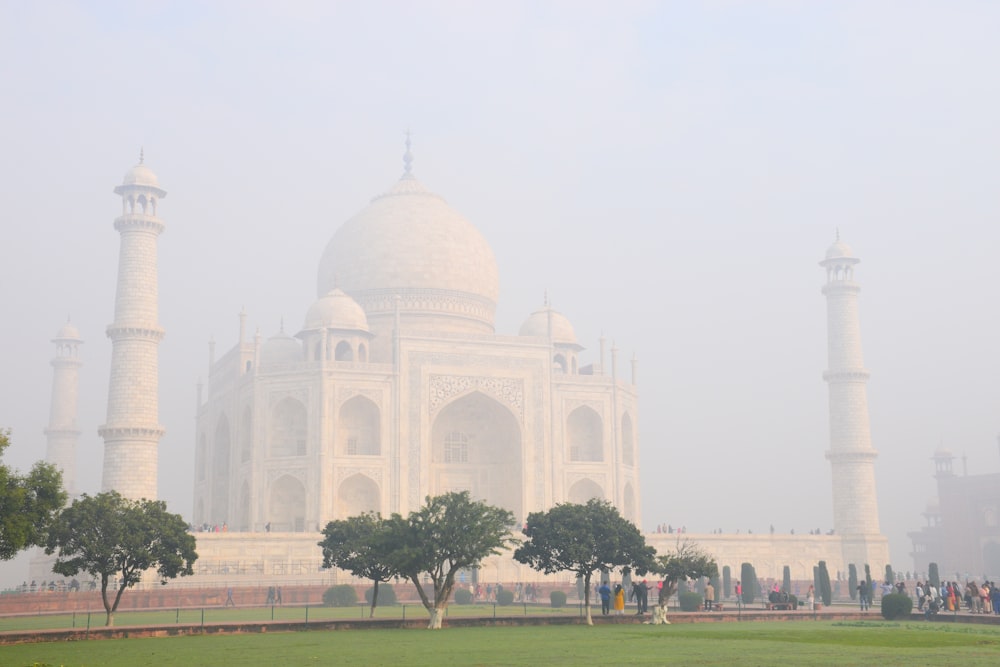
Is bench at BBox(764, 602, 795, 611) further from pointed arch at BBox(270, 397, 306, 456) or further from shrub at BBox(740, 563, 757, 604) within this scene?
pointed arch at BBox(270, 397, 306, 456)

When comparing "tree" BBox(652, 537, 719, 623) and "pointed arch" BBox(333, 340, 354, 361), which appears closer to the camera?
"tree" BBox(652, 537, 719, 623)

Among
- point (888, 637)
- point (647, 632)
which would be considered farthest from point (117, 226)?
point (888, 637)

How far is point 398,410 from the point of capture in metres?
39.0

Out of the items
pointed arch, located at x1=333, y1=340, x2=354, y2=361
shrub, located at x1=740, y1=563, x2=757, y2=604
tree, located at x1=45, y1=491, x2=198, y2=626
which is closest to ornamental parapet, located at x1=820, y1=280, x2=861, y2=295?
shrub, located at x1=740, y1=563, x2=757, y2=604

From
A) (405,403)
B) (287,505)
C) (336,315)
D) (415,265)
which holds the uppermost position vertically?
(415,265)

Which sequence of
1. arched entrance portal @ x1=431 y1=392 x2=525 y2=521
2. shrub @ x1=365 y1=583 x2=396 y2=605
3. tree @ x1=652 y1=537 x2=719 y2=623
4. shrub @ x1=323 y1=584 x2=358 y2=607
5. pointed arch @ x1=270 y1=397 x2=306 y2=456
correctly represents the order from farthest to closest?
arched entrance portal @ x1=431 y1=392 x2=525 y2=521 < pointed arch @ x1=270 y1=397 x2=306 y2=456 < shrub @ x1=323 y1=584 x2=358 y2=607 < shrub @ x1=365 y1=583 x2=396 y2=605 < tree @ x1=652 y1=537 x2=719 y2=623

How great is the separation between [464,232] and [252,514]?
48.6 feet

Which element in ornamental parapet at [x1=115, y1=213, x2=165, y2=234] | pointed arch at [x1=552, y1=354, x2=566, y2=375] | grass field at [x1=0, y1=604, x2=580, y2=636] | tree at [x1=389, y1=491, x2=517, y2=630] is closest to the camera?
tree at [x1=389, y1=491, x2=517, y2=630]

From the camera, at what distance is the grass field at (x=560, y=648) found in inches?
504

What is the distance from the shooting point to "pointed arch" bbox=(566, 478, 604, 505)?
41425mm

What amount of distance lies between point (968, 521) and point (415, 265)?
32.6m

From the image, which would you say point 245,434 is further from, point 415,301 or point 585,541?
point 585,541

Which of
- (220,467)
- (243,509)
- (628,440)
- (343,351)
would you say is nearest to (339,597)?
(243,509)

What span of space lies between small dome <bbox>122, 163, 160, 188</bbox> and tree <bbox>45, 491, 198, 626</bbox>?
16.6 metres
